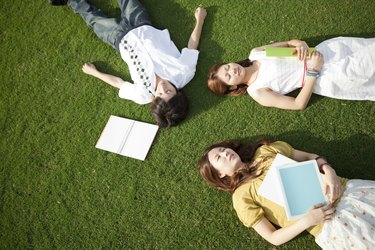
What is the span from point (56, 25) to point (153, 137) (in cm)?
256

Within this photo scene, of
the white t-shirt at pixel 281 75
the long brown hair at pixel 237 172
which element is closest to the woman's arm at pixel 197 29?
the white t-shirt at pixel 281 75

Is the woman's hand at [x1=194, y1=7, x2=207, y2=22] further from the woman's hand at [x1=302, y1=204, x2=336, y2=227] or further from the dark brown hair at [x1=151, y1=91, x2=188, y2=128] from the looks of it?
the woman's hand at [x1=302, y1=204, x2=336, y2=227]

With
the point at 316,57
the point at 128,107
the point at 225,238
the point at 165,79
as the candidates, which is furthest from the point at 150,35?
the point at 225,238

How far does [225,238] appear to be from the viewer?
362cm

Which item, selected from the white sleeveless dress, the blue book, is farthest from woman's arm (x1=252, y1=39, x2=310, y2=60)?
the blue book

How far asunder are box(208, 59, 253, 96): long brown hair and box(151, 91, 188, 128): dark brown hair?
0.42 meters

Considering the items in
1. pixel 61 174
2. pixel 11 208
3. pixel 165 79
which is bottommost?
pixel 11 208

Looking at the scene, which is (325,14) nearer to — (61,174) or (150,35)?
(150,35)

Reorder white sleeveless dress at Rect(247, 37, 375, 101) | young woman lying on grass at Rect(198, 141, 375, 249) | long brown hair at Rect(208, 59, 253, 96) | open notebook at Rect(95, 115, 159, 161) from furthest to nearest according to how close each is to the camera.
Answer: open notebook at Rect(95, 115, 159, 161), long brown hair at Rect(208, 59, 253, 96), white sleeveless dress at Rect(247, 37, 375, 101), young woman lying on grass at Rect(198, 141, 375, 249)

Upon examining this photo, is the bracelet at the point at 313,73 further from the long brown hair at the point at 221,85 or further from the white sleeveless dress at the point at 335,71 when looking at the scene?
the long brown hair at the point at 221,85

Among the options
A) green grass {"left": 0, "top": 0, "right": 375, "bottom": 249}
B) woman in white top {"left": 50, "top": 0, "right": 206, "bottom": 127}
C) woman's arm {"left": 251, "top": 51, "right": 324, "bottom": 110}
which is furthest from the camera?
woman in white top {"left": 50, "top": 0, "right": 206, "bottom": 127}

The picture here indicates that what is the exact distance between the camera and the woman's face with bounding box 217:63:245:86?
150 inches

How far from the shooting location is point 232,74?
380 cm

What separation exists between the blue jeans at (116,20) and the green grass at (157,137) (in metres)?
0.22
